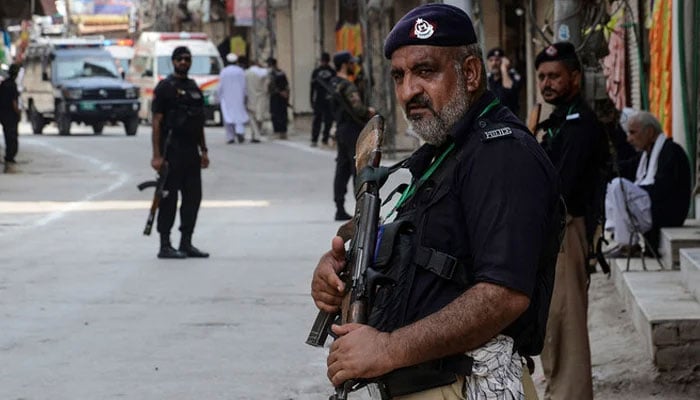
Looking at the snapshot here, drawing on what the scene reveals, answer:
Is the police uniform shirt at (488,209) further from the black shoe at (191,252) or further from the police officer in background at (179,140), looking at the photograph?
the black shoe at (191,252)

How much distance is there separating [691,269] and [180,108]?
5.40m

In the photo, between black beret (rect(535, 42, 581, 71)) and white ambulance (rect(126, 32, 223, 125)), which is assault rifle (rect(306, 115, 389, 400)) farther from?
white ambulance (rect(126, 32, 223, 125))

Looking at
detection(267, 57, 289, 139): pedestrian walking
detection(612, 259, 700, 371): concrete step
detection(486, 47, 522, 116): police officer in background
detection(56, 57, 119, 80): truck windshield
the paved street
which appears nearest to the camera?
detection(612, 259, 700, 371): concrete step

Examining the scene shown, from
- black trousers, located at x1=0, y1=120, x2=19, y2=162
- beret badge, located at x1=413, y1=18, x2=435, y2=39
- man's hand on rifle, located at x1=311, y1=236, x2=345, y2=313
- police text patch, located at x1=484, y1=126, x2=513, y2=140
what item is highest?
beret badge, located at x1=413, y1=18, x2=435, y2=39

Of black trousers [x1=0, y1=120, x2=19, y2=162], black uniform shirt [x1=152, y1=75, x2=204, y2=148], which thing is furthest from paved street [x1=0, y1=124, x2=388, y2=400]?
black trousers [x1=0, y1=120, x2=19, y2=162]

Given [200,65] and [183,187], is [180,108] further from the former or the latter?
[200,65]

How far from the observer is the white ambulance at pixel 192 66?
42.8 metres

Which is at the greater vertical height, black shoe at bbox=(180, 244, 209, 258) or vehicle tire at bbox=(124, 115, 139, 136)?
black shoe at bbox=(180, 244, 209, 258)

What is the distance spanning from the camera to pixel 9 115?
84.9 ft

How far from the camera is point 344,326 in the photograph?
127 inches

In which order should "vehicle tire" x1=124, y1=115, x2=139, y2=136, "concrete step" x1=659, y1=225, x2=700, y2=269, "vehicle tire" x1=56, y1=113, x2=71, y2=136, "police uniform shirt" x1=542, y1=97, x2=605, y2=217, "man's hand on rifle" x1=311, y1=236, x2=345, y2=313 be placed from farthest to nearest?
"vehicle tire" x1=124, y1=115, x2=139, y2=136
"vehicle tire" x1=56, y1=113, x2=71, y2=136
"concrete step" x1=659, y1=225, x2=700, y2=269
"police uniform shirt" x1=542, y1=97, x2=605, y2=217
"man's hand on rifle" x1=311, y1=236, x2=345, y2=313

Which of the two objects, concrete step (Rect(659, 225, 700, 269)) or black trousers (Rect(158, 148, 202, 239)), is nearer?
concrete step (Rect(659, 225, 700, 269))

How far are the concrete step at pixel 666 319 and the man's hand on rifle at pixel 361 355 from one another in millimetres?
4629

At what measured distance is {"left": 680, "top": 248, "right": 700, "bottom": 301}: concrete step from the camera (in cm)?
865
